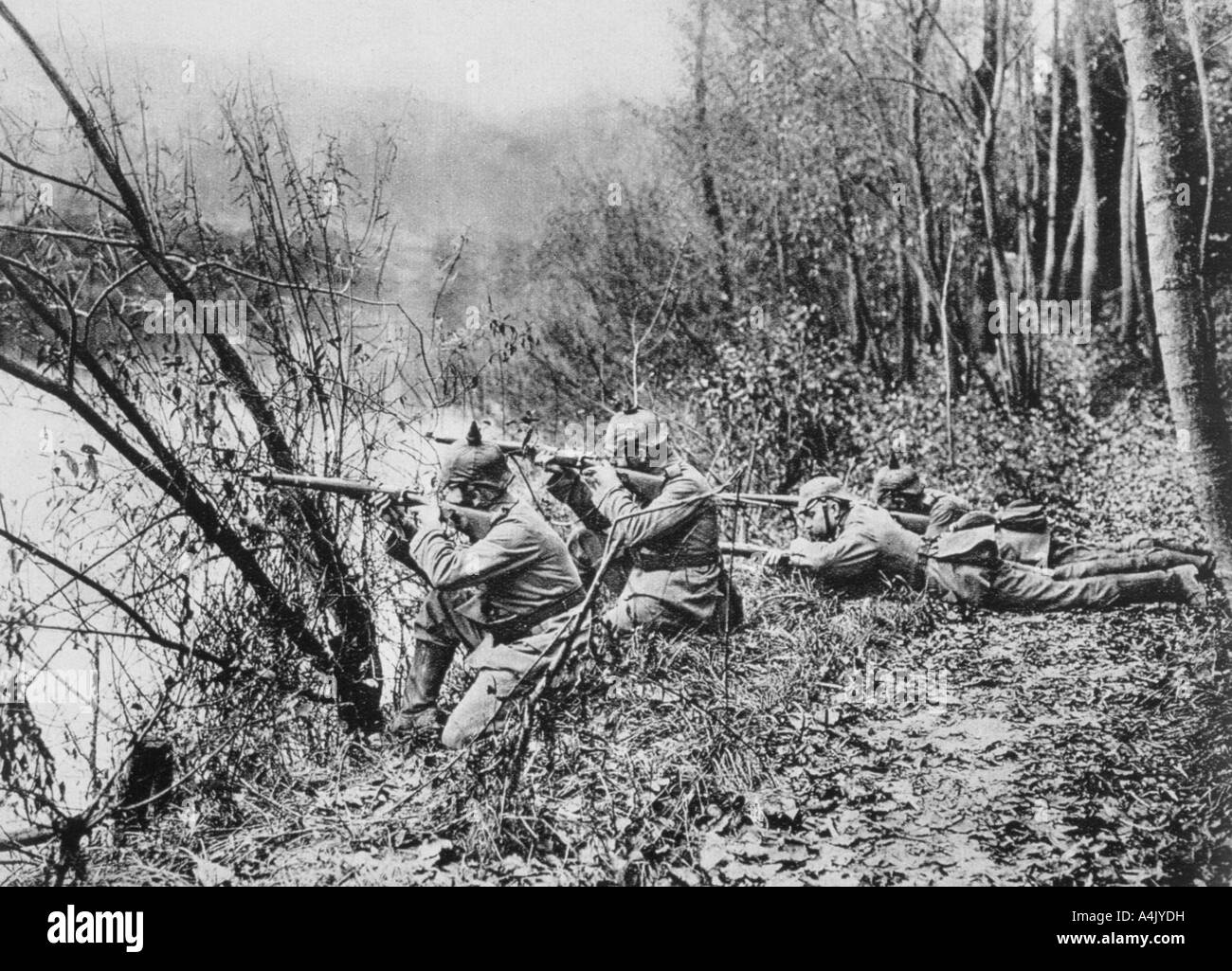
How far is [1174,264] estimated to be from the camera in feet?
11.9

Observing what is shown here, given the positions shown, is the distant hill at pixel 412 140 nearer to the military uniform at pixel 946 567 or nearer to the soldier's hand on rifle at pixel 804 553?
the soldier's hand on rifle at pixel 804 553

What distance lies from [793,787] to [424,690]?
6.27ft

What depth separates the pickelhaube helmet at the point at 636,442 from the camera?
5.07 meters

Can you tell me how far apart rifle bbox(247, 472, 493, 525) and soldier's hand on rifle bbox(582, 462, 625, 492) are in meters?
0.65

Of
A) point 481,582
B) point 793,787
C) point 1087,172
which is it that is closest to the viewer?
point 793,787

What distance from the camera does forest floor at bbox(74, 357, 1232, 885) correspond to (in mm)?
3717

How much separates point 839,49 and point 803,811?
5701mm

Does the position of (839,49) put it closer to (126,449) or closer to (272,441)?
(272,441)

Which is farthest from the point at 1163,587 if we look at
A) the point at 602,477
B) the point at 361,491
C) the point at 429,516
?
the point at 361,491

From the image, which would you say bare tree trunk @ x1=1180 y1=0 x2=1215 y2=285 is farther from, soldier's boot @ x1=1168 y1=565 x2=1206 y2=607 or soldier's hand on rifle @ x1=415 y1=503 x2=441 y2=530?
soldier's hand on rifle @ x1=415 y1=503 x2=441 y2=530

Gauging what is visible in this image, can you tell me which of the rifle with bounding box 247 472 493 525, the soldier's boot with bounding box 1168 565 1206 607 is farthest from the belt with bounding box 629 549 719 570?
the soldier's boot with bounding box 1168 565 1206 607

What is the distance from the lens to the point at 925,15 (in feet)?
22.5

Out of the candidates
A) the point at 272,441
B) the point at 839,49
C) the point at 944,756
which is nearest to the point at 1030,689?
the point at 944,756

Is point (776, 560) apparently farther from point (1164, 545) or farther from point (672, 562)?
point (1164, 545)
